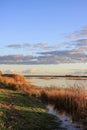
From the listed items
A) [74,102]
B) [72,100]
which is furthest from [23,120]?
[72,100]

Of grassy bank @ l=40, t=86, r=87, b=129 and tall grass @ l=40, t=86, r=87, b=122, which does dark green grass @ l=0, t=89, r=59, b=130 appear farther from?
tall grass @ l=40, t=86, r=87, b=122

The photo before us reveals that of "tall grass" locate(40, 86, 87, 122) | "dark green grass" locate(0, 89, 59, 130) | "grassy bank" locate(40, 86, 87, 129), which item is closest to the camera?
"dark green grass" locate(0, 89, 59, 130)

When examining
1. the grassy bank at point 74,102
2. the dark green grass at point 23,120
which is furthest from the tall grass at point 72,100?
the dark green grass at point 23,120

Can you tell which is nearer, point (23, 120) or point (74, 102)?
point (23, 120)

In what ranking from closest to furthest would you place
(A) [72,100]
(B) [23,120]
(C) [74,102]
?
(B) [23,120] < (C) [74,102] < (A) [72,100]

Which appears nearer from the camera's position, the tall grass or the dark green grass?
the dark green grass

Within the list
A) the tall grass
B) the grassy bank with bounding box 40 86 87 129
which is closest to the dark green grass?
the grassy bank with bounding box 40 86 87 129

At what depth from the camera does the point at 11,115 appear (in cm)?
1830

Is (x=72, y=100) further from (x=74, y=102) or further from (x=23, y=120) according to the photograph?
(x=23, y=120)

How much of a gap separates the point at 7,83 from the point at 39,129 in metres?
27.9

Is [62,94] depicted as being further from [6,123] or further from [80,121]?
[6,123]

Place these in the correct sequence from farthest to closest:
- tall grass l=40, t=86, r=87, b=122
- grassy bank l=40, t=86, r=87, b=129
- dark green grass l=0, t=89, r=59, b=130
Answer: tall grass l=40, t=86, r=87, b=122
grassy bank l=40, t=86, r=87, b=129
dark green grass l=0, t=89, r=59, b=130

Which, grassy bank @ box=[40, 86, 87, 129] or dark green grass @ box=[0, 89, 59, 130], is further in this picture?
grassy bank @ box=[40, 86, 87, 129]

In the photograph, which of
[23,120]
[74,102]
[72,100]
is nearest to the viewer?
[23,120]
